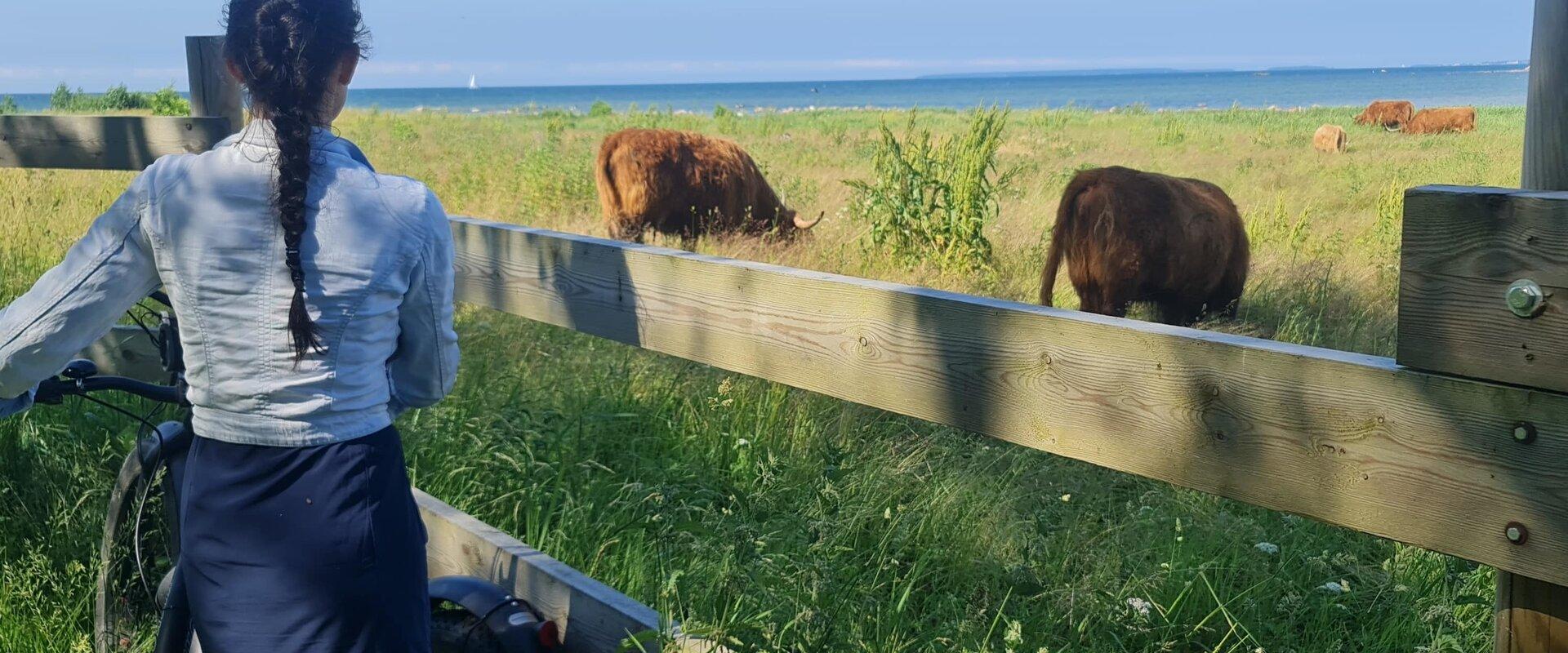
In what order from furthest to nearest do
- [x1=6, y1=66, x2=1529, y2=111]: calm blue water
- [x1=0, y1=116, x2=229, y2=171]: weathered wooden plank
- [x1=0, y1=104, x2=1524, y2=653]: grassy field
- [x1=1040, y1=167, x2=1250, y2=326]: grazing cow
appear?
[x1=6, y1=66, x2=1529, y2=111]: calm blue water → [x1=1040, y1=167, x2=1250, y2=326]: grazing cow → [x1=0, y1=116, x2=229, y2=171]: weathered wooden plank → [x1=0, y1=104, x2=1524, y2=653]: grassy field

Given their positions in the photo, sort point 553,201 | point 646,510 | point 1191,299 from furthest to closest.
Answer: point 553,201
point 1191,299
point 646,510

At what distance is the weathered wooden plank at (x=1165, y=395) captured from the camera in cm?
178

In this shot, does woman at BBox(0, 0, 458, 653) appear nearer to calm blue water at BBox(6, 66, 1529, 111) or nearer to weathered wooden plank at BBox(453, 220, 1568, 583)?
weathered wooden plank at BBox(453, 220, 1568, 583)

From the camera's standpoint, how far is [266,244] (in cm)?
207

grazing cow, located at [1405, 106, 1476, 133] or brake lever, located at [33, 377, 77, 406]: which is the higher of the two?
grazing cow, located at [1405, 106, 1476, 133]

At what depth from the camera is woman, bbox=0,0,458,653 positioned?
207cm

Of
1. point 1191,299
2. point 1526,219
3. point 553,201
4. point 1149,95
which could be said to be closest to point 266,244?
point 1526,219

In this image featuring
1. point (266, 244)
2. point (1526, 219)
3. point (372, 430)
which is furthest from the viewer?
point (372, 430)

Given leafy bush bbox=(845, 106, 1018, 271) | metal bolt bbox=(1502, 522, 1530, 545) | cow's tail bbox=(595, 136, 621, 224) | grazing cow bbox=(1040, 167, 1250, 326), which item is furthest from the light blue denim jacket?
cow's tail bbox=(595, 136, 621, 224)

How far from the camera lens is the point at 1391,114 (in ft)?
122

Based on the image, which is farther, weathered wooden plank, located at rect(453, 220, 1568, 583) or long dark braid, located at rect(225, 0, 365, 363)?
long dark braid, located at rect(225, 0, 365, 363)

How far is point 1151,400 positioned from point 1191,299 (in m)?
5.73

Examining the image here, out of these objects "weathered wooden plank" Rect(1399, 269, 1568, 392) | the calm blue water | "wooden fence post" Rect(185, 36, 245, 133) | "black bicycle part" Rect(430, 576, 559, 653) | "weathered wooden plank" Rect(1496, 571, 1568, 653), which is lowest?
"black bicycle part" Rect(430, 576, 559, 653)

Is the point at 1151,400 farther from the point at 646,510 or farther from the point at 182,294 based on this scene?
the point at 646,510
